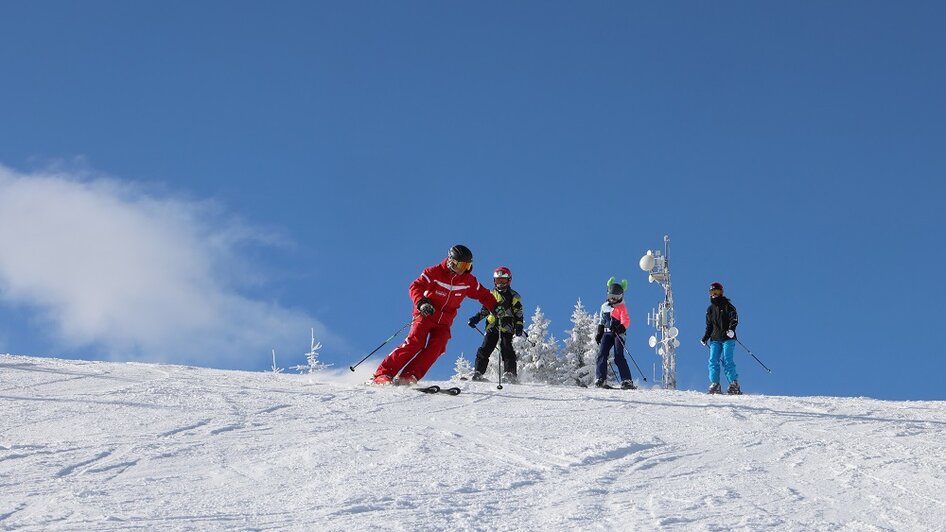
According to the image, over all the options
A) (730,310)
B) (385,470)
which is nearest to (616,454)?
(385,470)

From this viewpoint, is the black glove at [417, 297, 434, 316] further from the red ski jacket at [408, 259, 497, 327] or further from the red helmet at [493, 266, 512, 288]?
the red helmet at [493, 266, 512, 288]

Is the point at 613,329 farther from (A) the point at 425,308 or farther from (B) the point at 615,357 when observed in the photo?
(A) the point at 425,308

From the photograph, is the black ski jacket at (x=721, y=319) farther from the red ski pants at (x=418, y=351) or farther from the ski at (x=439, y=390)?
the ski at (x=439, y=390)

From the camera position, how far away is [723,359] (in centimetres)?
1337

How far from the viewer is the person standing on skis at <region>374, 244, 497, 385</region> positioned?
415 inches

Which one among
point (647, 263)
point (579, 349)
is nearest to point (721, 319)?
point (647, 263)

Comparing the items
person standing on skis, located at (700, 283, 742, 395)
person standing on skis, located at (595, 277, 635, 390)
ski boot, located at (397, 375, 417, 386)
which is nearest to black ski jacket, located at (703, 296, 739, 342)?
person standing on skis, located at (700, 283, 742, 395)

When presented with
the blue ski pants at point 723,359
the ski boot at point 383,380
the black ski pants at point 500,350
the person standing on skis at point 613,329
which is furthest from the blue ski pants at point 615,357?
the ski boot at point 383,380

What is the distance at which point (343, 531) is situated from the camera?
3809 millimetres

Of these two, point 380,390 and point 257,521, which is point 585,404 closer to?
point 380,390

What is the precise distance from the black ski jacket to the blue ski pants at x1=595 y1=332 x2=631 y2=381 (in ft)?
5.22

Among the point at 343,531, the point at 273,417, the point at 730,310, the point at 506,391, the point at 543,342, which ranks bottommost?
the point at 343,531

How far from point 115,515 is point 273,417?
3.15 m

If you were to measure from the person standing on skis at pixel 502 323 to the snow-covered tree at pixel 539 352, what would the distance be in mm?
18031
